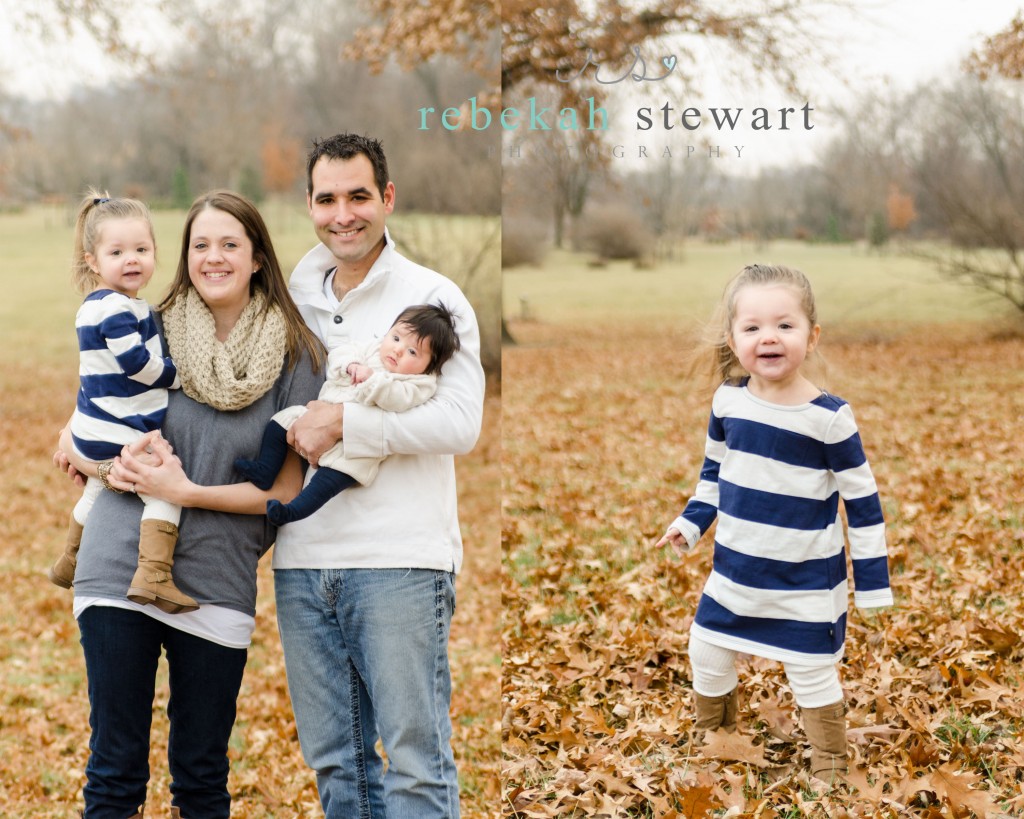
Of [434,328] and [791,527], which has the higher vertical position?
[434,328]

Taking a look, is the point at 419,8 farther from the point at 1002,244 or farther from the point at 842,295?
the point at 1002,244

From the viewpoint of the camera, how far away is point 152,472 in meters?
2.56

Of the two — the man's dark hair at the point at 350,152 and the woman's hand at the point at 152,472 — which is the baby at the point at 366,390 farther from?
the man's dark hair at the point at 350,152

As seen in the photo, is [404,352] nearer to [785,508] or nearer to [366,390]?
[366,390]

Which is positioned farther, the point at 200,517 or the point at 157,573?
the point at 200,517

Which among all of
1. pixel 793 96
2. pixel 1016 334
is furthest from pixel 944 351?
pixel 793 96

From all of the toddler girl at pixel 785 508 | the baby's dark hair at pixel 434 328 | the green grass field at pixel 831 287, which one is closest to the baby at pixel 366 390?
the baby's dark hair at pixel 434 328

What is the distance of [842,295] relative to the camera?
11.8 meters

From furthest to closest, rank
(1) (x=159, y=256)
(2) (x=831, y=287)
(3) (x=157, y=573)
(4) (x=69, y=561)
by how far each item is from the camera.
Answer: (1) (x=159, y=256) → (2) (x=831, y=287) → (4) (x=69, y=561) → (3) (x=157, y=573)

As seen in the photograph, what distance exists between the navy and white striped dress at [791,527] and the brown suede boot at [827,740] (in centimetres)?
20

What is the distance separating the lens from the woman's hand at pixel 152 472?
2562mm

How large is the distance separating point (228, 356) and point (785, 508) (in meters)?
1.58

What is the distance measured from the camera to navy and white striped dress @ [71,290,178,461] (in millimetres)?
2574

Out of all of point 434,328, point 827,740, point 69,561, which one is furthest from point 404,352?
point 827,740
